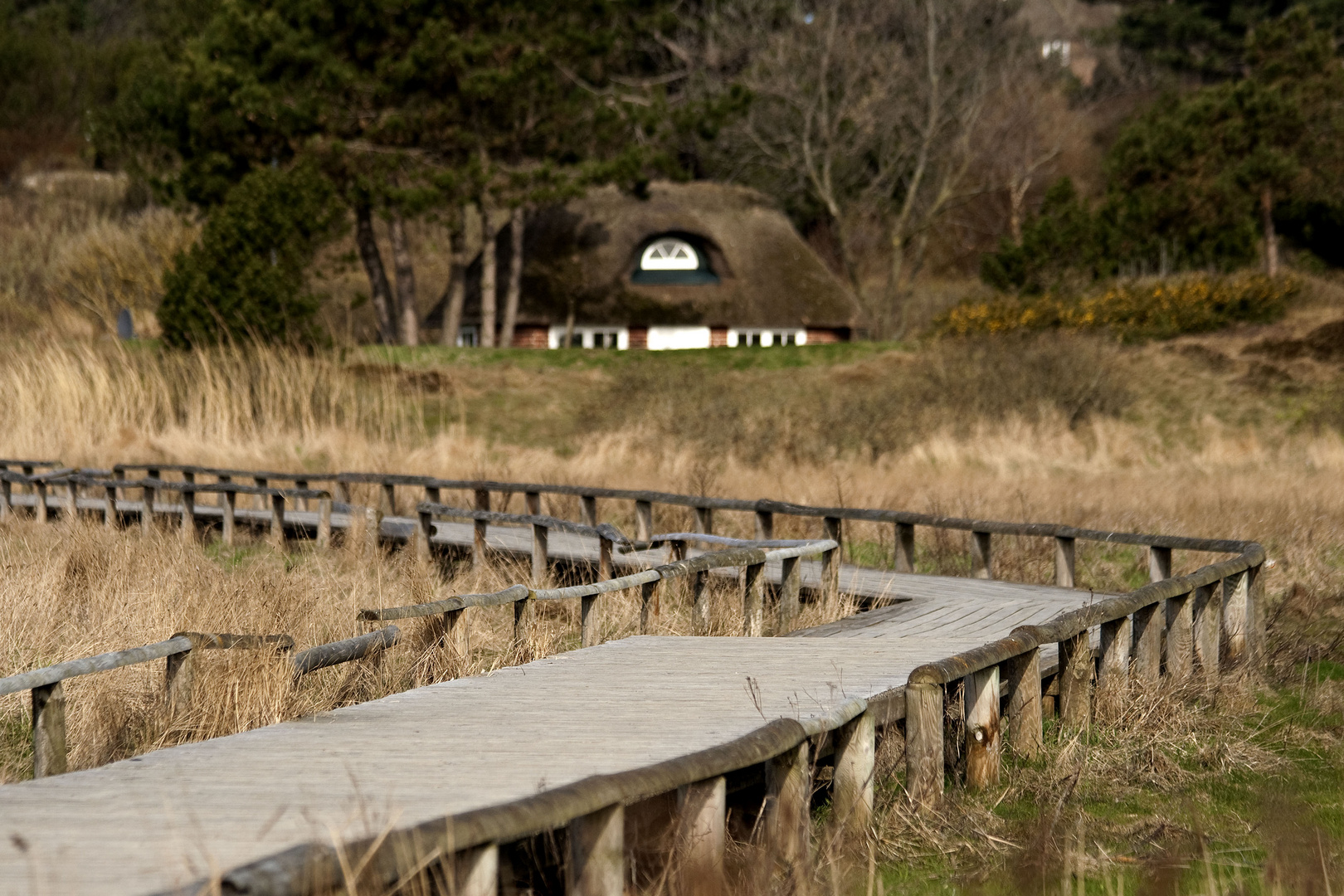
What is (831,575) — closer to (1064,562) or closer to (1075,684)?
(1064,562)

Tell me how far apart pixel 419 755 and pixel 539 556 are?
622 centimetres

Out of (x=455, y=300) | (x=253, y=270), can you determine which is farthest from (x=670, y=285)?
(x=253, y=270)

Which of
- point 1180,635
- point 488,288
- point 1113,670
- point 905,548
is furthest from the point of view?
point 488,288

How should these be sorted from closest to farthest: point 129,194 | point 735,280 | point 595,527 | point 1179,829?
point 1179,829 < point 595,527 < point 735,280 < point 129,194

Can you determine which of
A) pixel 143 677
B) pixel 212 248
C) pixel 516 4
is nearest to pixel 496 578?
pixel 143 677

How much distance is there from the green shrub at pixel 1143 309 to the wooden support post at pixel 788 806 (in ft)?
81.7

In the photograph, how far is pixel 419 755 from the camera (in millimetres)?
4926

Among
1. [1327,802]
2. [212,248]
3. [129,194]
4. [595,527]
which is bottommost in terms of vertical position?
[1327,802]

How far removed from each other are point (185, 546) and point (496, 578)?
273 centimetres

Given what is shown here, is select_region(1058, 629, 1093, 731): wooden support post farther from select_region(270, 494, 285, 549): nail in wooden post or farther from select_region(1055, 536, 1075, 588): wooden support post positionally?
select_region(270, 494, 285, 549): nail in wooden post

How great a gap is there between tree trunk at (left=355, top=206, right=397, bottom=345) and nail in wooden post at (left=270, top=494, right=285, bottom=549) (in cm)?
1843

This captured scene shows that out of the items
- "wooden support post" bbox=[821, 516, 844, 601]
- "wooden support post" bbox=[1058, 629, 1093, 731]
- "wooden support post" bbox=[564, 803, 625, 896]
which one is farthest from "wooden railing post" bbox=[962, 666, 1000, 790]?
"wooden support post" bbox=[821, 516, 844, 601]

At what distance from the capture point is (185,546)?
39.6ft

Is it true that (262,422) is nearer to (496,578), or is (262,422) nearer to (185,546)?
(185,546)
